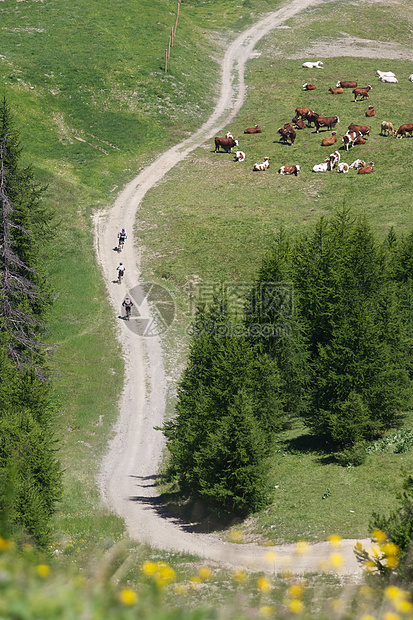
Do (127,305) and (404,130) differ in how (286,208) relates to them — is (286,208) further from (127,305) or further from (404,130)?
(404,130)

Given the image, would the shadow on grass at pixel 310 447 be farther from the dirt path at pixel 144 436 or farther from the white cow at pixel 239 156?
the white cow at pixel 239 156

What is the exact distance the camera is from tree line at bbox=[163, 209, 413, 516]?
1149 inches

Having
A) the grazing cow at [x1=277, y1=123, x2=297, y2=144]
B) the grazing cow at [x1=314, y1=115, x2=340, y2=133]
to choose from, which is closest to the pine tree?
the grazing cow at [x1=277, y1=123, x2=297, y2=144]

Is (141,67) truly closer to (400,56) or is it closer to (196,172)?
(196,172)

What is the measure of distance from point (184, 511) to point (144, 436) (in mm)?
10011

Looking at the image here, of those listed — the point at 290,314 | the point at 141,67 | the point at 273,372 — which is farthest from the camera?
the point at 141,67

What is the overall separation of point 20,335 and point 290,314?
17.6 meters

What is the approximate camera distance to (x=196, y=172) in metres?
74.6

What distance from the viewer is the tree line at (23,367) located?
2520cm

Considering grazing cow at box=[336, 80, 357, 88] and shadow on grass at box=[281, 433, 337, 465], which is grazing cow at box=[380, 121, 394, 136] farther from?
shadow on grass at box=[281, 433, 337, 465]

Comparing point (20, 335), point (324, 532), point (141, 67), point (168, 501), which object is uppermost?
point (141, 67)

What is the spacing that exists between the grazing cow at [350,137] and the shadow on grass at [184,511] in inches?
2090

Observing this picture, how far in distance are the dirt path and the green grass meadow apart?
3.41ft

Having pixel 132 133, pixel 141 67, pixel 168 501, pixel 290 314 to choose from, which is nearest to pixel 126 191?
pixel 132 133
